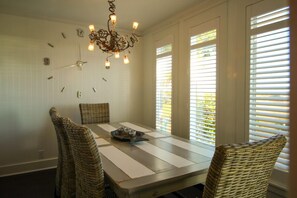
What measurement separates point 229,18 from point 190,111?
1.33m

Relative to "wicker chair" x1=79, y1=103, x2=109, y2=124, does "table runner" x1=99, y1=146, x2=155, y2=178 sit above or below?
below

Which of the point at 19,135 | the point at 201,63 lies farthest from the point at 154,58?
the point at 19,135

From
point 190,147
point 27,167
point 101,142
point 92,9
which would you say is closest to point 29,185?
point 27,167

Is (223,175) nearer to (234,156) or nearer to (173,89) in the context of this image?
(234,156)

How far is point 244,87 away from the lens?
7.27 ft

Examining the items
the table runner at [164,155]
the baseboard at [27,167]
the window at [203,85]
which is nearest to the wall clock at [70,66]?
the baseboard at [27,167]

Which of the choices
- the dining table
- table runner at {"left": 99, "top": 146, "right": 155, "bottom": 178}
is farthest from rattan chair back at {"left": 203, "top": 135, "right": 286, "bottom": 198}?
table runner at {"left": 99, "top": 146, "right": 155, "bottom": 178}

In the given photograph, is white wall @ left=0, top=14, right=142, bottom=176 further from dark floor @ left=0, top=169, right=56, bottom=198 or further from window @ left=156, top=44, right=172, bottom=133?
window @ left=156, top=44, right=172, bottom=133

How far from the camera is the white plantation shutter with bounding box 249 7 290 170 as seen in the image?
1825 mm

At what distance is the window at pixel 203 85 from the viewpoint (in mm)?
2596

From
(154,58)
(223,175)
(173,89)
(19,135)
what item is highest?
(154,58)

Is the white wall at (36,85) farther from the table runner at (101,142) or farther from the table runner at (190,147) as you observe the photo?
the table runner at (190,147)

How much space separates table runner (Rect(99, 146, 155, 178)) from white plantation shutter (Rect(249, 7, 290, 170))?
1.33m

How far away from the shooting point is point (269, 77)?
6.36 feet
